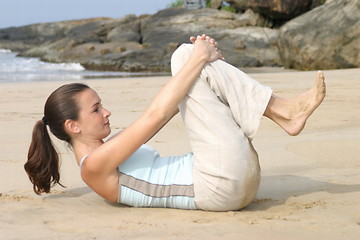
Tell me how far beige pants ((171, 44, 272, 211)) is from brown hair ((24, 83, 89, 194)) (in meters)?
0.52

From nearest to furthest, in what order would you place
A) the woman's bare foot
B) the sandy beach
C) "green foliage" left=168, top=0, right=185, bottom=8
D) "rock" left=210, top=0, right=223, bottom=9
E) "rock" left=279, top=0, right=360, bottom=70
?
the sandy beach → the woman's bare foot → "rock" left=279, top=0, right=360, bottom=70 → "rock" left=210, top=0, right=223, bottom=9 → "green foliage" left=168, top=0, right=185, bottom=8

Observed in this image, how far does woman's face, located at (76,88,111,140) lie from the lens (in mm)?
2848

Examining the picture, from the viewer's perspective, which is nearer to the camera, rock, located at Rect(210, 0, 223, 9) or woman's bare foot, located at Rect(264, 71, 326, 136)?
woman's bare foot, located at Rect(264, 71, 326, 136)

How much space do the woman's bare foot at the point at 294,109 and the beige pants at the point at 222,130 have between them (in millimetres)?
120

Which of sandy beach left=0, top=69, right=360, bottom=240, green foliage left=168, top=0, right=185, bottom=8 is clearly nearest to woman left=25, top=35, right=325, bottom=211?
sandy beach left=0, top=69, right=360, bottom=240

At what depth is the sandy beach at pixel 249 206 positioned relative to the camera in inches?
96.4

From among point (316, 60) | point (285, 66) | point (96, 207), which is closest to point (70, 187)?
point (96, 207)

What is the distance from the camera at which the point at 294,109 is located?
2.96 meters

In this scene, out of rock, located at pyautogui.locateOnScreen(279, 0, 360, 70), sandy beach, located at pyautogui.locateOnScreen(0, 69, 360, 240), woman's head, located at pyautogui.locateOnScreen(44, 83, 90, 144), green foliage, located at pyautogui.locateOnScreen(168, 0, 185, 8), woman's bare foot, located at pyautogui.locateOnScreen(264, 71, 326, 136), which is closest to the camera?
sandy beach, located at pyautogui.locateOnScreen(0, 69, 360, 240)

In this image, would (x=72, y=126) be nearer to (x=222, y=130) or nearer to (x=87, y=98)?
(x=87, y=98)

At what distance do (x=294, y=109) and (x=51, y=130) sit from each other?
1220mm

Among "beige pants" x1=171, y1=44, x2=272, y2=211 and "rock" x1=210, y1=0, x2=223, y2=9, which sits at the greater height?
"beige pants" x1=171, y1=44, x2=272, y2=211

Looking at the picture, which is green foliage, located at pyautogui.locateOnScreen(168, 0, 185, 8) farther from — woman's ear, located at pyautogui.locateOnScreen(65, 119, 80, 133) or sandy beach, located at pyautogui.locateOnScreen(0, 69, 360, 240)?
woman's ear, located at pyautogui.locateOnScreen(65, 119, 80, 133)

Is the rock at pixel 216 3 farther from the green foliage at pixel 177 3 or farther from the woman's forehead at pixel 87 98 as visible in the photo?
the woman's forehead at pixel 87 98
